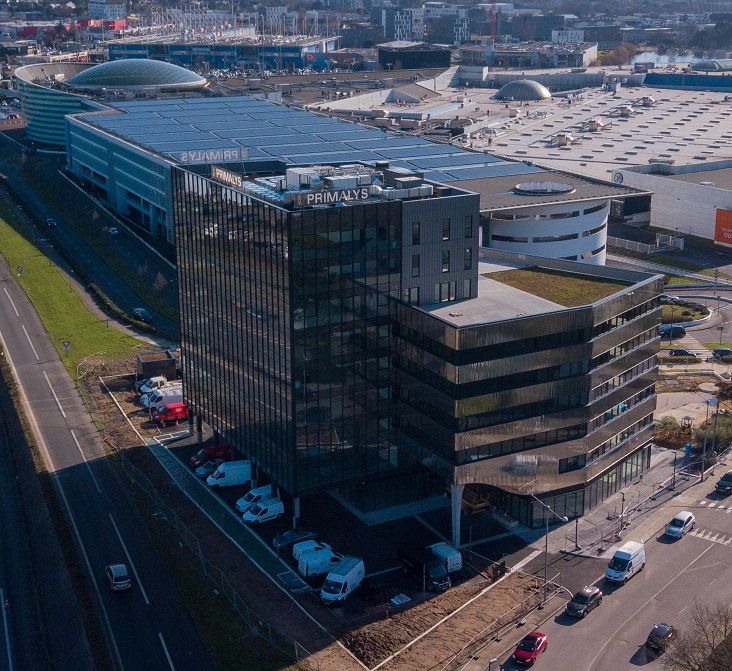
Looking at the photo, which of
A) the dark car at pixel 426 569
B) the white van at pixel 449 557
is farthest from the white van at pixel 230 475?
the white van at pixel 449 557

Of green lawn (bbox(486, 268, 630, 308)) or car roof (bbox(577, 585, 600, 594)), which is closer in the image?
car roof (bbox(577, 585, 600, 594))

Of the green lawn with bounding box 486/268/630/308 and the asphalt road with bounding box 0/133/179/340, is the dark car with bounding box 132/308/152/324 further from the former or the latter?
the green lawn with bounding box 486/268/630/308

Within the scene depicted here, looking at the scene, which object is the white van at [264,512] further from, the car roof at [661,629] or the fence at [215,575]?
the car roof at [661,629]

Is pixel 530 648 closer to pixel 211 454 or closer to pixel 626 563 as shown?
pixel 626 563

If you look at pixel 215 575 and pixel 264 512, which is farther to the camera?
pixel 264 512

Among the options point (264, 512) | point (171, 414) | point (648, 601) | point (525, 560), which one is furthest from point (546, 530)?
point (171, 414)

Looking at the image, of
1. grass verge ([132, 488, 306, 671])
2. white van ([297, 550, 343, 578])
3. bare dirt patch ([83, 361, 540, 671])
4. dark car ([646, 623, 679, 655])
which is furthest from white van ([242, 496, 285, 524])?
dark car ([646, 623, 679, 655])
